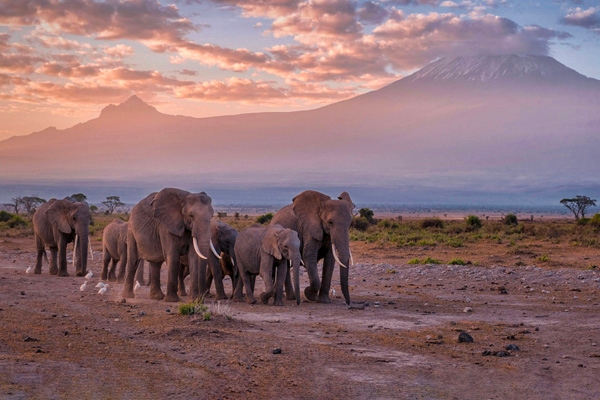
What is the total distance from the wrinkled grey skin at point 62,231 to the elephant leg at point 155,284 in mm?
5472

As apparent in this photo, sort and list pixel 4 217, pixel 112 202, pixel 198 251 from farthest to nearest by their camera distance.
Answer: pixel 112 202
pixel 4 217
pixel 198 251

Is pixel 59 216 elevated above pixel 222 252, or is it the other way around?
pixel 59 216

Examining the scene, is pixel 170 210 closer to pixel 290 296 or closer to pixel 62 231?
pixel 290 296

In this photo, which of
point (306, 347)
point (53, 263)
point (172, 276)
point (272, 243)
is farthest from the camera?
point (53, 263)

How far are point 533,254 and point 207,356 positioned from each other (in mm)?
24320

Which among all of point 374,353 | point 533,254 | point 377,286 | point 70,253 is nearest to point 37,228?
point 70,253

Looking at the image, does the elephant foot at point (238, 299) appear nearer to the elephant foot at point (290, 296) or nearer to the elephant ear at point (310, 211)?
the elephant foot at point (290, 296)

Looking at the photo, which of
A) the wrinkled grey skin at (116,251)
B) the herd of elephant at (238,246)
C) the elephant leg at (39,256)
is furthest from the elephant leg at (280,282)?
the elephant leg at (39,256)

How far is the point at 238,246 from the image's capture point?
57.3 ft

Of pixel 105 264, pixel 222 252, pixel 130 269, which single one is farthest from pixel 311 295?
pixel 105 264

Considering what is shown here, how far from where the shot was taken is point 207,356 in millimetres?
10734

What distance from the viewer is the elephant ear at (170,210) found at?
55.7ft

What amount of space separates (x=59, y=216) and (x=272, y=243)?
31.3ft

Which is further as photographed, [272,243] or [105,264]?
[105,264]
